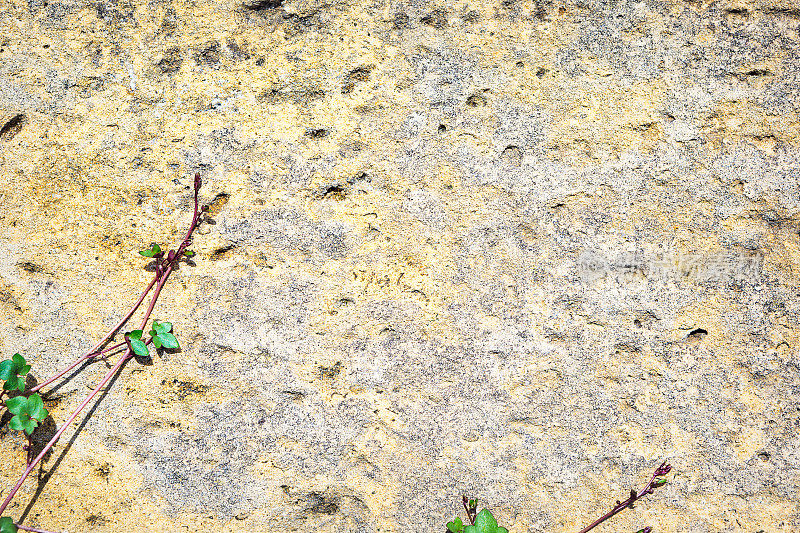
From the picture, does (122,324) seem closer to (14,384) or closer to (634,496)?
(14,384)

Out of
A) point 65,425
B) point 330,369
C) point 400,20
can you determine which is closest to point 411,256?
point 330,369

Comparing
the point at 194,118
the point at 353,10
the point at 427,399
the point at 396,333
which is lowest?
the point at 427,399

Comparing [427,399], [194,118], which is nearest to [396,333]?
[427,399]

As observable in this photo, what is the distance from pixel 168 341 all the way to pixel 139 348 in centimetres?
8

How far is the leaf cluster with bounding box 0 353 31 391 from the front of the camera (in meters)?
1.59

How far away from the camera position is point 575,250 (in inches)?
67.0

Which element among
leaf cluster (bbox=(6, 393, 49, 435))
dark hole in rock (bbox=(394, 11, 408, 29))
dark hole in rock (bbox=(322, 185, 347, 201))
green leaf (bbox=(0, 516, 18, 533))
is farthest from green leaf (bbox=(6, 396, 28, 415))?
dark hole in rock (bbox=(394, 11, 408, 29))

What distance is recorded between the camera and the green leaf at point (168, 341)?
1665 mm

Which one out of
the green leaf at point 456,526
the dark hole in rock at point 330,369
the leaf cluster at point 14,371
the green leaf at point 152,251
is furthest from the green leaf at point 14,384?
the green leaf at point 456,526

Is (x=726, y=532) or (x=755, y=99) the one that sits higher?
(x=755, y=99)

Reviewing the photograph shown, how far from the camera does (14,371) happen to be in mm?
1604

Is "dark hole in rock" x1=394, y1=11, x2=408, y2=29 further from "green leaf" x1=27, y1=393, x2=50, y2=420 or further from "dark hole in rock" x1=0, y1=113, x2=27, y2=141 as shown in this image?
"green leaf" x1=27, y1=393, x2=50, y2=420

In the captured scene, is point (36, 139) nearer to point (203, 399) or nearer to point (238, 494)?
point (203, 399)

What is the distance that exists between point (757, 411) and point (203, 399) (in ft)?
5.48
